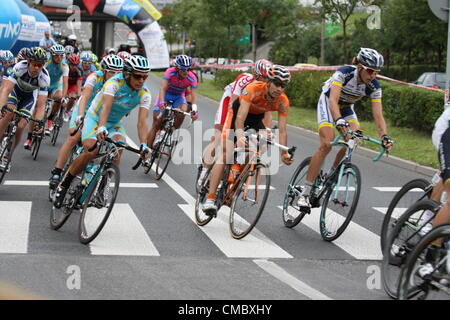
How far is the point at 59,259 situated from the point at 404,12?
42142 millimetres

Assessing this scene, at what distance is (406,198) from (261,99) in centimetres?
221

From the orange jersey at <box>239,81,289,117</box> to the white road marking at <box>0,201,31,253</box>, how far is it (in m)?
2.73

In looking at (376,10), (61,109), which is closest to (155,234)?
(61,109)

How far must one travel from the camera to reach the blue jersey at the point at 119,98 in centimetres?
911

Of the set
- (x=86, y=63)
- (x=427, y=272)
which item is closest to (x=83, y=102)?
(x=427, y=272)

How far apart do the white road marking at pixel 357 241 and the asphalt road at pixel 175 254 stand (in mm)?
11

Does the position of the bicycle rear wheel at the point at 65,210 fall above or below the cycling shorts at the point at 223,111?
below

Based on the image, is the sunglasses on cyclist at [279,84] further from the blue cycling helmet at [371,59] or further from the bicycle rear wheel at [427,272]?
the bicycle rear wheel at [427,272]

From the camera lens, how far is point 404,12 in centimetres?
4731

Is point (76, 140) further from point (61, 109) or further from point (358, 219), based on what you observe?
point (61, 109)

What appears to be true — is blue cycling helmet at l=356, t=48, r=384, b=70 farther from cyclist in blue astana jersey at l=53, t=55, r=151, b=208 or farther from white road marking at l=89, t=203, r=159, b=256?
white road marking at l=89, t=203, r=159, b=256

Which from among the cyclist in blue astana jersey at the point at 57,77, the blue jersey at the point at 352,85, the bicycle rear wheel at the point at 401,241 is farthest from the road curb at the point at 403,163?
the bicycle rear wheel at the point at 401,241

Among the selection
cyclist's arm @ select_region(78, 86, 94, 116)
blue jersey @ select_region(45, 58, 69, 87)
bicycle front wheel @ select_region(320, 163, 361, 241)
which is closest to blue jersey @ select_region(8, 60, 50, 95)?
cyclist's arm @ select_region(78, 86, 94, 116)

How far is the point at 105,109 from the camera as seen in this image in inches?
349
